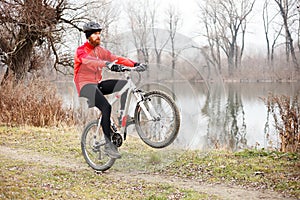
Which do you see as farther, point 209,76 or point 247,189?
point 247,189

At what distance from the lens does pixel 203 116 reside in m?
1.96

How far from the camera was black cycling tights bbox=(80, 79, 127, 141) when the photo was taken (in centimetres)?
194

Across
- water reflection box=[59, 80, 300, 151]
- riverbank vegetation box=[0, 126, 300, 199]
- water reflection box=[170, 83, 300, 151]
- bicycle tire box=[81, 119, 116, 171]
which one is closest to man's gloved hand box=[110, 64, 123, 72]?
water reflection box=[59, 80, 300, 151]

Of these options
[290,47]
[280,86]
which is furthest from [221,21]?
[280,86]

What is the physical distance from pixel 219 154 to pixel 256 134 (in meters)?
2.32

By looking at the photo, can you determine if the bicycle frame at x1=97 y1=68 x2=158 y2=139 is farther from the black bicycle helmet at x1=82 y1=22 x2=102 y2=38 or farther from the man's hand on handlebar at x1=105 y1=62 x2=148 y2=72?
the black bicycle helmet at x1=82 y1=22 x2=102 y2=38

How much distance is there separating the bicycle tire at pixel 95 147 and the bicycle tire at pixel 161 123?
0.66 meters

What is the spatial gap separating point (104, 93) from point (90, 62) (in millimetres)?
209

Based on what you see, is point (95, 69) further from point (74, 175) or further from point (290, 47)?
point (290, 47)

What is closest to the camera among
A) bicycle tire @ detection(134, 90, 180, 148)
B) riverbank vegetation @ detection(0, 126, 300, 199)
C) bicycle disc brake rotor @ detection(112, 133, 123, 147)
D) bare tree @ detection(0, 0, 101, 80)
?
bicycle tire @ detection(134, 90, 180, 148)

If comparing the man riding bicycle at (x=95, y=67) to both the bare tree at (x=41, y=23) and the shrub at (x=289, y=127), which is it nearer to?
the bare tree at (x=41, y=23)

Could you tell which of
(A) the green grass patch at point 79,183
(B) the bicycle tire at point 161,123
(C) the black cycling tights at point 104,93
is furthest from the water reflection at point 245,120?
(B) the bicycle tire at point 161,123

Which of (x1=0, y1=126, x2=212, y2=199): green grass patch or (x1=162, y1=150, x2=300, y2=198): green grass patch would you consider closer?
(x1=0, y1=126, x2=212, y2=199): green grass patch

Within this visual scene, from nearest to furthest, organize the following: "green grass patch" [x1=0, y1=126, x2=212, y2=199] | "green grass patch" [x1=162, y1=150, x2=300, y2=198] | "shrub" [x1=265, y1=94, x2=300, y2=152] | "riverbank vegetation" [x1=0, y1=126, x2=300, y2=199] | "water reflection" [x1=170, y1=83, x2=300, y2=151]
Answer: "green grass patch" [x1=0, y1=126, x2=212, y2=199], "riverbank vegetation" [x1=0, y1=126, x2=300, y2=199], "green grass patch" [x1=162, y1=150, x2=300, y2=198], "shrub" [x1=265, y1=94, x2=300, y2=152], "water reflection" [x1=170, y1=83, x2=300, y2=151]
